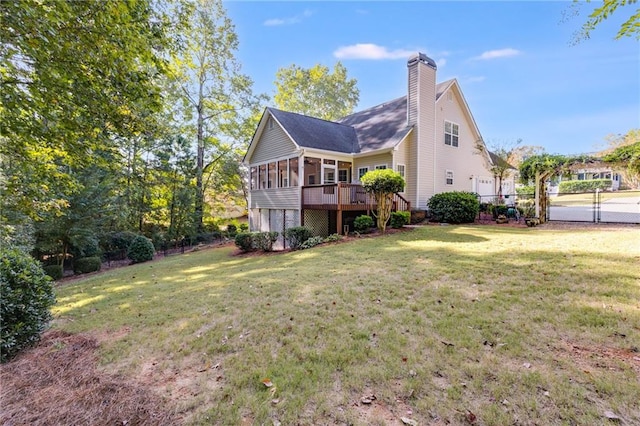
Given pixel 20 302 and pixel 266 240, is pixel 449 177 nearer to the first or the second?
pixel 266 240

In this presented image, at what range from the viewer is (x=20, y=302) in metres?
3.64

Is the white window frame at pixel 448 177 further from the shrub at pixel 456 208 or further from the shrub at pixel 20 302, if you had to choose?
the shrub at pixel 20 302

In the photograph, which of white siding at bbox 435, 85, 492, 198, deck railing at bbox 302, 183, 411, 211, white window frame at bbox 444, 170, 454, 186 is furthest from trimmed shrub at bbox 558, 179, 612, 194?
deck railing at bbox 302, 183, 411, 211

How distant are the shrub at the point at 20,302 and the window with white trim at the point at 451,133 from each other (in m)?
17.8

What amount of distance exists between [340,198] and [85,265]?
39.9 feet

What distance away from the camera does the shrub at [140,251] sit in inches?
587

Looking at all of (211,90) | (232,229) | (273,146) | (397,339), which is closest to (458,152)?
(273,146)

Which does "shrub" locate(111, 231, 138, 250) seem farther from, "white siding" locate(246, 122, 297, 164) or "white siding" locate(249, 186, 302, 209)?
"white siding" locate(246, 122, 297, 164)

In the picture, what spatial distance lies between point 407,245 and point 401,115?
1047 cm

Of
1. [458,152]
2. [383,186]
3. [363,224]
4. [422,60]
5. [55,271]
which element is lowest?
[55,271]

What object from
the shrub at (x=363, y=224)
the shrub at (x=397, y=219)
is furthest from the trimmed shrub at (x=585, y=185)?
the shrub at (x=363, y=224)

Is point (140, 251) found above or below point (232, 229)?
below

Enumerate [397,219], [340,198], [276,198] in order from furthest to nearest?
[276,198] < [397,219] < [340,198]

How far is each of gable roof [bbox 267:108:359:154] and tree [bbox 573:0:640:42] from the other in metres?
11.1
